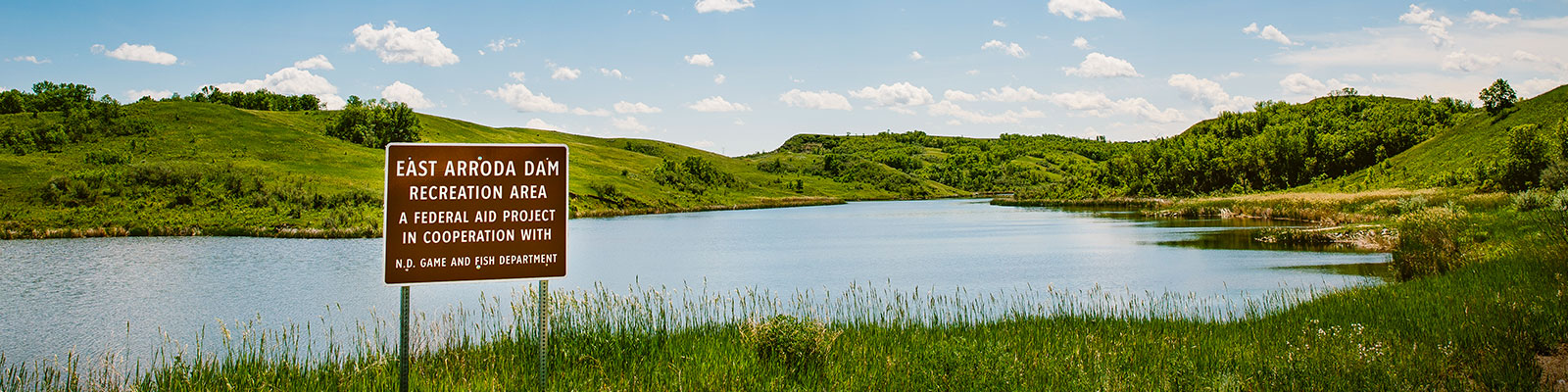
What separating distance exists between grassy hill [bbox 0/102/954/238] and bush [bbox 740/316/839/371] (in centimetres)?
5835

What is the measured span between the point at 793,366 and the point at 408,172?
447cm

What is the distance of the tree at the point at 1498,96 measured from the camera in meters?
106

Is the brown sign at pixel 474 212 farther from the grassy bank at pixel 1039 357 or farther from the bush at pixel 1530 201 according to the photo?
the bush at pixel 1530 201

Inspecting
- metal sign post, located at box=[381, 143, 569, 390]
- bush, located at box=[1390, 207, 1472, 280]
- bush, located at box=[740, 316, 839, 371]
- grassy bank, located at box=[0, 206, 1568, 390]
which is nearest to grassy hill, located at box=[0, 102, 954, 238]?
grassy bank, located at box=[0, 206, 1568, 390]

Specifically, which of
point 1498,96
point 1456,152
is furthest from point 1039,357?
point 1498,96

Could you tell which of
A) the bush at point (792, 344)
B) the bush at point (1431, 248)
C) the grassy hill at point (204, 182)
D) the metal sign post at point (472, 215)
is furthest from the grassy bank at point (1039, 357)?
the grassy hill at point (204, 182)

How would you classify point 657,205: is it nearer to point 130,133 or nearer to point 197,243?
point 130,133

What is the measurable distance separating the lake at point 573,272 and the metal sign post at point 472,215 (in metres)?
8.74

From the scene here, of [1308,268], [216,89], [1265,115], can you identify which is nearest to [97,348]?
[1308,268]

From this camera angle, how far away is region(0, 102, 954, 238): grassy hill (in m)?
61.4

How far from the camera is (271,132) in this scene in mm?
101125

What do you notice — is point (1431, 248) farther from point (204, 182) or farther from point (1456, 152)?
point (1456, 152)

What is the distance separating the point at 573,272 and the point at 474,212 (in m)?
28.7

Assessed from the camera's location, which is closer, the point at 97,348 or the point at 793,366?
the point at 793,366
